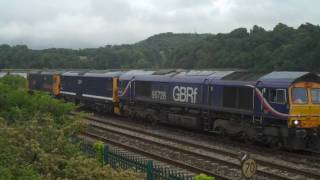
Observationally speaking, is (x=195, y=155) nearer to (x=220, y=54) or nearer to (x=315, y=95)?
(x=315, y=95)

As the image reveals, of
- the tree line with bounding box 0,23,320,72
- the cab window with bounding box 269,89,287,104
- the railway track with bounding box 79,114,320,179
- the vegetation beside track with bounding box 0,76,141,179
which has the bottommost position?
the railway track with bounding box 79,114,320,179

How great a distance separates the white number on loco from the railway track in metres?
2.48

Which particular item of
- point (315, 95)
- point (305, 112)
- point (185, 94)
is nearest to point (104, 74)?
point (185, 94)

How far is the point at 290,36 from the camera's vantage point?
75.0m

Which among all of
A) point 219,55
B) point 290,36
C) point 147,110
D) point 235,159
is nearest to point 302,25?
point 290,36

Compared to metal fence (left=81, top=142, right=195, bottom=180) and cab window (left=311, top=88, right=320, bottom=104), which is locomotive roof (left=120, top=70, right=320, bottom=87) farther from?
metal fence (left=81, top=142, right=195, bottom=180)

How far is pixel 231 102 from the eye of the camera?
25.2 meters

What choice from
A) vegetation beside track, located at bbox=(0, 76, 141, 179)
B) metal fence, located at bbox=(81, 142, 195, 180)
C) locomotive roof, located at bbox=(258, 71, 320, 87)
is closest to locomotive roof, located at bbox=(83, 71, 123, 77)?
locomotive roof, located at bbox=(258, 71, 320, 87)

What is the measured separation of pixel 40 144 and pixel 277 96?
12513 mm

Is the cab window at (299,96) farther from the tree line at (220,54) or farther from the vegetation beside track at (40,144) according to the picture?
the tree line at (220,54)

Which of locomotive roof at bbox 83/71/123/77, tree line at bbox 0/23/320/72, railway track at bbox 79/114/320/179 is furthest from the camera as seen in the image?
tree line at bbox 0/23/320/72

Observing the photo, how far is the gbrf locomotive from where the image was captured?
22.2 m

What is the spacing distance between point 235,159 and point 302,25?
Result: 58703 millimetres

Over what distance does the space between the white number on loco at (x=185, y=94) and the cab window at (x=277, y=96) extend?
236 inches
